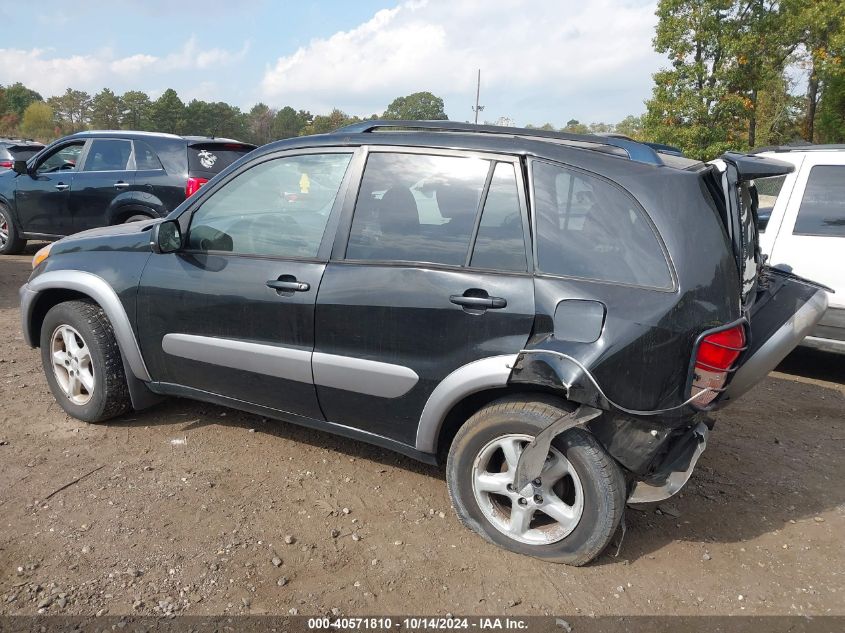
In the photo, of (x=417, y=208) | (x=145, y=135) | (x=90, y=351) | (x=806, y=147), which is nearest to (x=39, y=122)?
(x=145, y=135)

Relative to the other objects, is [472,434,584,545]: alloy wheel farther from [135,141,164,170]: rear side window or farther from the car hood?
[135,141,164,170]: rear side window

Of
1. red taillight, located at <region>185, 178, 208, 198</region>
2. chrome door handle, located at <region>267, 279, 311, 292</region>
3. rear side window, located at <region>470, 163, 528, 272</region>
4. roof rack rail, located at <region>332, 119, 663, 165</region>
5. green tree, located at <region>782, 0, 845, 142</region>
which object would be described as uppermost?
green tree, located at <region>782, 0, 845, 142</region>

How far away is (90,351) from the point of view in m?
3.83

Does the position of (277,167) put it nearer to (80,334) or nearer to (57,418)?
(80,334)

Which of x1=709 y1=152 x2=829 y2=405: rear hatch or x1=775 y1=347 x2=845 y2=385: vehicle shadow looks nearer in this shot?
x1=709 y1=152 x2=829 y2=405: rear hatch

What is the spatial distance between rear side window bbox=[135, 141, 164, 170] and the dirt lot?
4359mm

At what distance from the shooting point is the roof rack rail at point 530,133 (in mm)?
2812

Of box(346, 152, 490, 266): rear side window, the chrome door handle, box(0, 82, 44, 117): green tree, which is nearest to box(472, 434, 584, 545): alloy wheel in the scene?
box(346, 152, 490, 266): rear side window

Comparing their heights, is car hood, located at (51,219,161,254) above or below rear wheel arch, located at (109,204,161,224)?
above

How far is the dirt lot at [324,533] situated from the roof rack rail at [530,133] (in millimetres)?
1499

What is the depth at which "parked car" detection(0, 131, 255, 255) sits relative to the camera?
25.4 ft

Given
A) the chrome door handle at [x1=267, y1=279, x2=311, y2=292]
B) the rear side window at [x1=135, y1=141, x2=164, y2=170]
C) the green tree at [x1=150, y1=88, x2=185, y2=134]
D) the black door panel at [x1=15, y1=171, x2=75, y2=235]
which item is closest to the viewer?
the chrome door handle at [x1=267, y1=279, x2=311, y2=292]

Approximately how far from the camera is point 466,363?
9.07ft

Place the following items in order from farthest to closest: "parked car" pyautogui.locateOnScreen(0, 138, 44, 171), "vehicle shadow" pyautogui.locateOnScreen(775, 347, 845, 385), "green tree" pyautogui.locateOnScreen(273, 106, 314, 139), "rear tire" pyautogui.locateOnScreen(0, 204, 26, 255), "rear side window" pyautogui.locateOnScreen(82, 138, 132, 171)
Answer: "green tree" pyautogui.locateOnScreen(273, 106, 314, 139) → "parked car" pyautogui.locateOnScreen(0, 138, 44, 171) → "rear tire" pyautogui.locateOnScreen(0, 204, 26, 255) → "rear side window" pyautogui.locateOnScreen(82, 138, 132, 171) → "vehicle shadow" pyautogui.locateOnScreen(775, 347, 845, 385)
